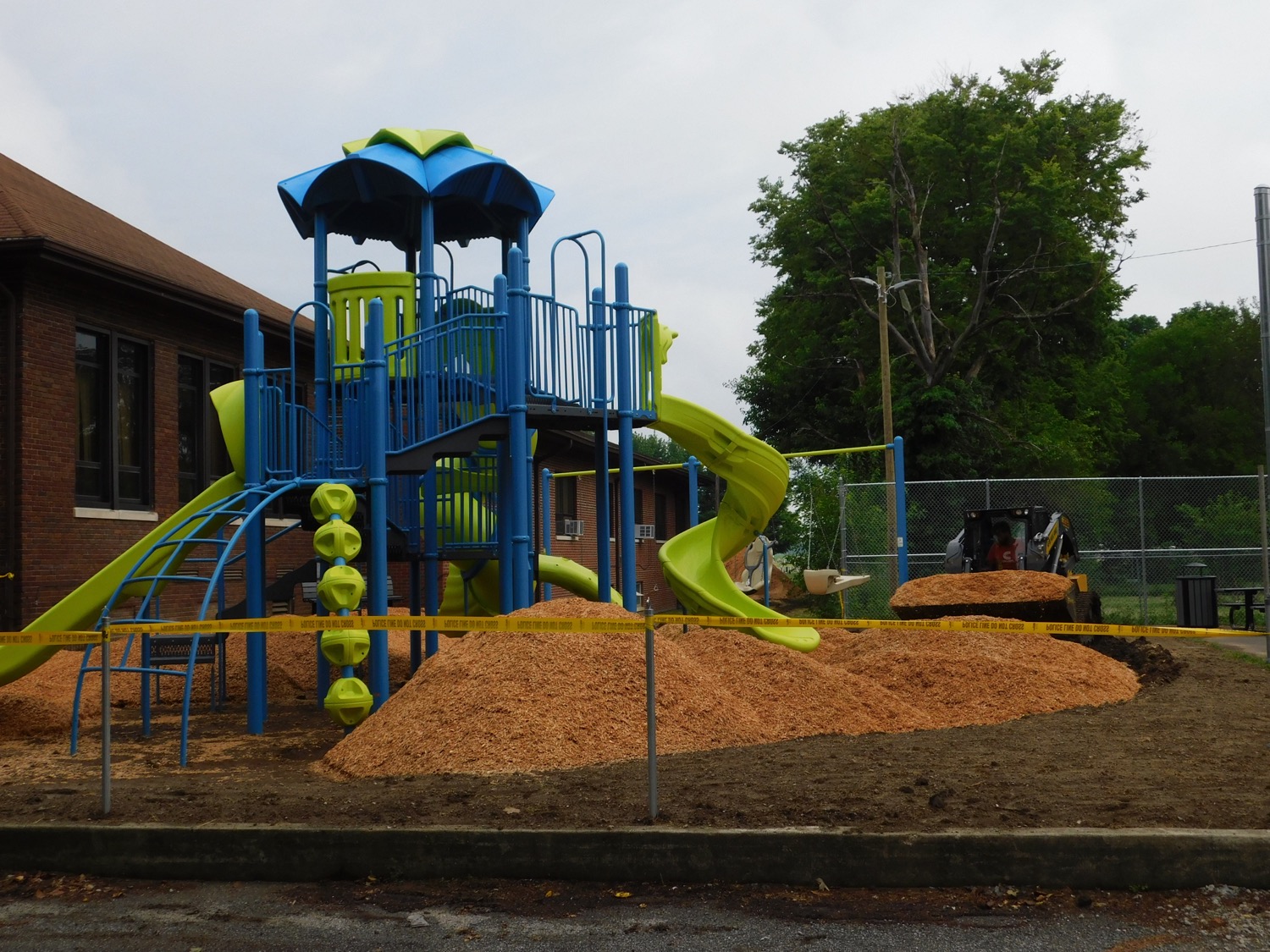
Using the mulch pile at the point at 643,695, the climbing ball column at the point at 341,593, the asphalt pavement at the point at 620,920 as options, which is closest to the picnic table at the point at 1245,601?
the mulch pile at the point at 643,695

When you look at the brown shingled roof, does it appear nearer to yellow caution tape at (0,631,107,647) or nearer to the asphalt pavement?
yellow caution tape at (0,631,107,647)

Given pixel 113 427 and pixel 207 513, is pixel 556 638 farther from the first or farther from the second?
pixel 113 427

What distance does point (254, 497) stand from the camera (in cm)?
1146

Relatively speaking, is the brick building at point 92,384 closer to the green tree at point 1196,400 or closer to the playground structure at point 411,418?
the playground structure at point 411,418

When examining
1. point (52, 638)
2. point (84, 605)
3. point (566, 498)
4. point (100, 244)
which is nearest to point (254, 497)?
point (84, 605)

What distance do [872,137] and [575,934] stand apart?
4144cm

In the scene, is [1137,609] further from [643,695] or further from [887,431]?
[643,695]

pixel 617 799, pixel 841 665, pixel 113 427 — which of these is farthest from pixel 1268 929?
pixel 113 427

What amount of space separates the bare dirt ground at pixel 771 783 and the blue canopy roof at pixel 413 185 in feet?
16.6

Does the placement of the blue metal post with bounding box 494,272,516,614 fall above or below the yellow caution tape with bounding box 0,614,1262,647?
above

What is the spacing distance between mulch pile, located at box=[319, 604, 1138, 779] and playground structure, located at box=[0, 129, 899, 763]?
115 centimetres

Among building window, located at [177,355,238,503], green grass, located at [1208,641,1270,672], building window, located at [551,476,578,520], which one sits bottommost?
green grass, located at [1208,641,1270,672]

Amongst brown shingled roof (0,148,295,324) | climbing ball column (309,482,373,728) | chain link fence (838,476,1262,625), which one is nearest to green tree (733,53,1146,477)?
chain link fence (838,476,1262,625)

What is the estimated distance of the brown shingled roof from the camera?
16.0 meters
